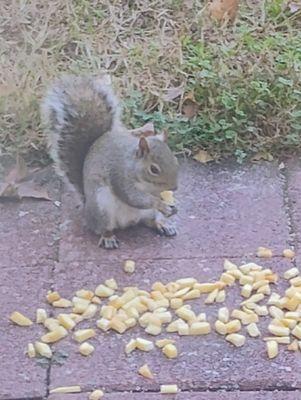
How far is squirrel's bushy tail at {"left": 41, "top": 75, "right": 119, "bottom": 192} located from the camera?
386 centimetres

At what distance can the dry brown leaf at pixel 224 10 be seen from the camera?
4.86m

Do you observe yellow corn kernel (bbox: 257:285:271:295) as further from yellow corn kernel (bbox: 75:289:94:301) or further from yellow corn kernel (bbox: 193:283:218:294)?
Result: yellow corn kernel (bbox: 75:289:94:301)

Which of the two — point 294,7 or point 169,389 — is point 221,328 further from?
Result: point 294,7

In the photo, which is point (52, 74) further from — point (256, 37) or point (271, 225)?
point (271, 225)

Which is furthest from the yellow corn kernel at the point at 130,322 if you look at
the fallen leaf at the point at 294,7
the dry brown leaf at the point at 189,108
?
the fallen leaf at the point at 294,7

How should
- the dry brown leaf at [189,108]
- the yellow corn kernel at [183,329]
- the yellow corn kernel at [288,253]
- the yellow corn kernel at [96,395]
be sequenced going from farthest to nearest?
the dry brown leaf at [189,108], the yellow corn kernel at [288,253], the yellow corn kernel at [183,329], the yellow corn kernel at [96,395]

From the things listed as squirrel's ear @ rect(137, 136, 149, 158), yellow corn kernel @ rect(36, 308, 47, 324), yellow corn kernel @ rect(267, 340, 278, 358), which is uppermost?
squirrel's ear @ rect(137, 136, 149, 158)

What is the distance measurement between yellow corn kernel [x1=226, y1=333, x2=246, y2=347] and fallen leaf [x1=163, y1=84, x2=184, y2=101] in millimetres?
1311

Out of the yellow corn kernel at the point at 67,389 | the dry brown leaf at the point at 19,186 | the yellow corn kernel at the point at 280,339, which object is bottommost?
the dry brown leaf at the point at 19,186

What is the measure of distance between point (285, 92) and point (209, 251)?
34.4 inches

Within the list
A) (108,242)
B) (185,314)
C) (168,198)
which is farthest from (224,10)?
(185,314)

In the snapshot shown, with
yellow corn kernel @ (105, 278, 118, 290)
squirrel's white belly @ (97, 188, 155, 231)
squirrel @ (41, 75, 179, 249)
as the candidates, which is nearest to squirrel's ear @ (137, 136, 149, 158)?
squirrel @ (41, 75, 179, 249)

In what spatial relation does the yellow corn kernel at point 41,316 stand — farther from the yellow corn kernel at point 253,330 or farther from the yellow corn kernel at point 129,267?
the yellow corn kernel at point 253,330

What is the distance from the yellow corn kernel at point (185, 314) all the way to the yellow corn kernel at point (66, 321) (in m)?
0.31
